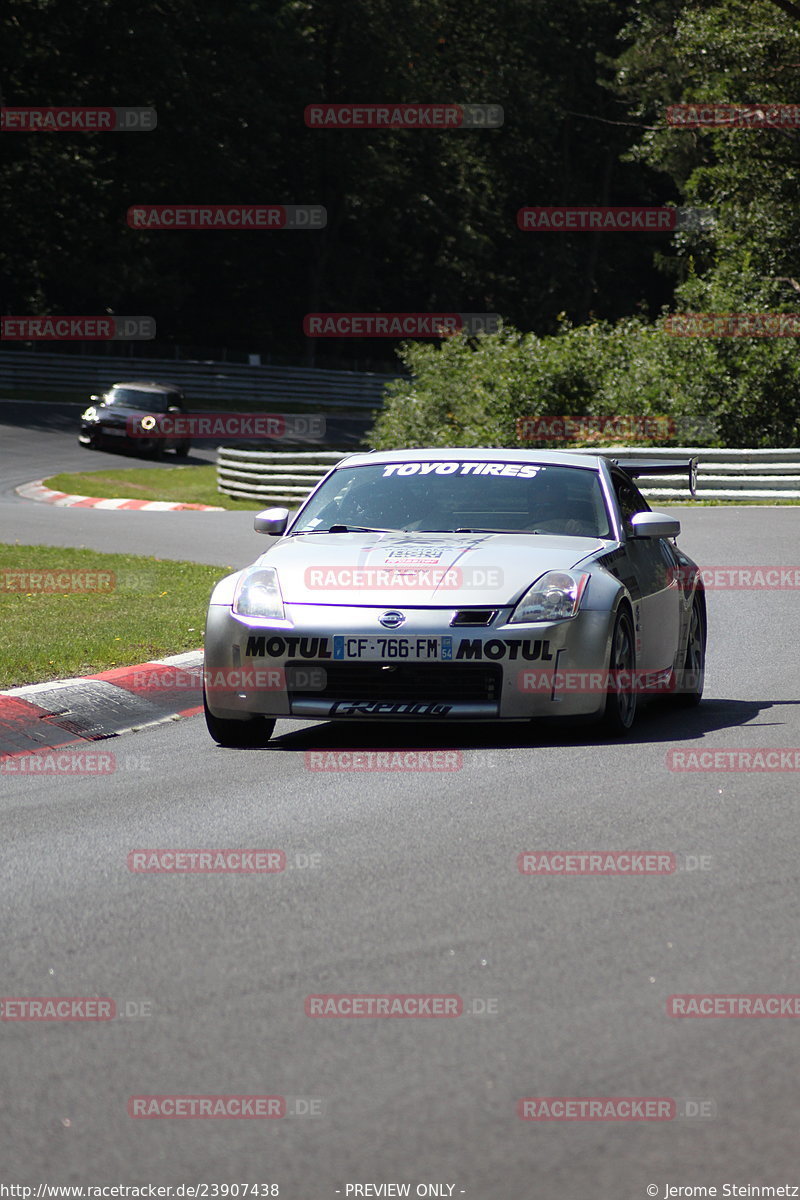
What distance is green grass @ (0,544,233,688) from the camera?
1030 centimetres

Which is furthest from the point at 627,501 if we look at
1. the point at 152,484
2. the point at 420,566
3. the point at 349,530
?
the point at 152,484

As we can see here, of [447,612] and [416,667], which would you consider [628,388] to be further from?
[416,667]

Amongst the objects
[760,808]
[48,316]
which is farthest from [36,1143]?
[48,316]

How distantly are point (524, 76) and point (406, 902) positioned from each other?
→ 67900 millimetres

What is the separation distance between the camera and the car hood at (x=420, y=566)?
25.5 ft

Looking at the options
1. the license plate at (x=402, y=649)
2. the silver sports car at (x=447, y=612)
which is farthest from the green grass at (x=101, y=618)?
the license plate at (x=402, y=649)

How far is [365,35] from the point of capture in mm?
→ 63938

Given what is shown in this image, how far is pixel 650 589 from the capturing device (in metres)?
8.95

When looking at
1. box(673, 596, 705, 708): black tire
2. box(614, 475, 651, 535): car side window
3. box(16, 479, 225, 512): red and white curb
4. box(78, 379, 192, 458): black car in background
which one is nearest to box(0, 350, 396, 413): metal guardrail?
box(78, 379, 192, 458): black car in background

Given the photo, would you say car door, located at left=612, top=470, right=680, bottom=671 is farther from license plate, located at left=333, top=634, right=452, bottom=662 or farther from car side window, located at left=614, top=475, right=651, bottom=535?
license plate, located at left=333, top=634, right=452, bottom=662

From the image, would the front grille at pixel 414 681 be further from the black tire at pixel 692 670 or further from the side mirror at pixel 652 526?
the black tire at pixel 692 670

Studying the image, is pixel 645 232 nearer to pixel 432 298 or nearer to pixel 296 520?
pixel 432 298

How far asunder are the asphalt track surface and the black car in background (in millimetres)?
31072

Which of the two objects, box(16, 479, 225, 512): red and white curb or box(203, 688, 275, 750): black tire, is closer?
box(203, 688, 275, 750): black tire
